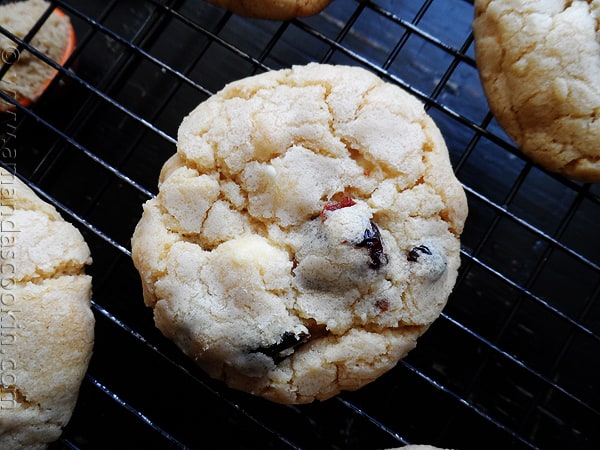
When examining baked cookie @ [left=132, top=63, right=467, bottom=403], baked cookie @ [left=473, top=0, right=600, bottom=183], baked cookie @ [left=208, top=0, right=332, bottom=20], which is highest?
baked cookie @ [left=473, top=0, right=600, bottom=183]

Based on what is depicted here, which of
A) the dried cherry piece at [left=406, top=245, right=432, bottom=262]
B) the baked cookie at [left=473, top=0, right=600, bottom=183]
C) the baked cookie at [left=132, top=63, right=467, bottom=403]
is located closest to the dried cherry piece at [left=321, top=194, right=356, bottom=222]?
the baked cookie at [left=132, top=63, right=467, bottom=403]

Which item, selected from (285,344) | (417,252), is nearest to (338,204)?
(417,252)

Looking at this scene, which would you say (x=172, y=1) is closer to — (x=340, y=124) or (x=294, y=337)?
(x=340, y=124)

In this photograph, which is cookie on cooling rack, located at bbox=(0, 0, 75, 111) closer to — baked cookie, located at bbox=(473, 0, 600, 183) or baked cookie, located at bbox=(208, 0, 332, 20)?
baked cookie, located at bbox=(208, 0, 332, 20)

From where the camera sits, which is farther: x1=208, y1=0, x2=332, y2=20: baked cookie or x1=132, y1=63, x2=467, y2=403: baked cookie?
x1=208, y1=0, x2=332, y2=20: baked cookie

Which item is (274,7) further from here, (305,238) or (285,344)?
(285,344)

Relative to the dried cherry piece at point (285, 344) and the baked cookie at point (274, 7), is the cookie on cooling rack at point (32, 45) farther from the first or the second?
the dried cherry piece at point (285, 344)

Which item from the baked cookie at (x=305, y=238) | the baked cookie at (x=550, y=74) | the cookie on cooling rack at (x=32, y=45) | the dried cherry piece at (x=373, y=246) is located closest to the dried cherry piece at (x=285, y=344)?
the baked cookie at (x=305, y=238)
